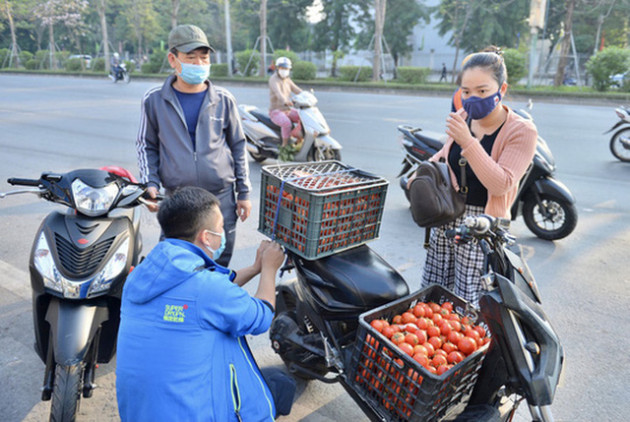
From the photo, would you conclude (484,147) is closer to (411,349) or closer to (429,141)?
(411,349)

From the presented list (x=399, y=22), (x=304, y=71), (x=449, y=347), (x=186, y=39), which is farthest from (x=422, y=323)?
(x=399, y=22)

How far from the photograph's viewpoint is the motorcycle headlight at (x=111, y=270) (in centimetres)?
255

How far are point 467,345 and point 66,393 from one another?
1797 mm

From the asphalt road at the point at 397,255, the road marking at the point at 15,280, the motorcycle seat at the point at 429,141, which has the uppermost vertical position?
the motorcycle seat at the point at 429,141

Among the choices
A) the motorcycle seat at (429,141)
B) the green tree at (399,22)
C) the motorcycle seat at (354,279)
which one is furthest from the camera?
the green tree at (399,22)

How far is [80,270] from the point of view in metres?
2.54

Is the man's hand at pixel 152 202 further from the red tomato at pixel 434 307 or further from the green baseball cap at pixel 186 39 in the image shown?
the red tomato at pixel 434 307

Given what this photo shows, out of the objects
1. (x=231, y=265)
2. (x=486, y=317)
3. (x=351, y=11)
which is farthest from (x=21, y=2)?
(x=486, y=317)

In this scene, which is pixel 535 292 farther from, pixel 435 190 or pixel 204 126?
pixel 204 126

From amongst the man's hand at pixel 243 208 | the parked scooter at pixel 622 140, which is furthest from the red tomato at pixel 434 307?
the parked scooter at pixel 622 140

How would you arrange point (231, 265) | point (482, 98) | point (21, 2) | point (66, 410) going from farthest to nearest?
point (21, 2) → point (231, 265) → point (482, 98) → point (66, 410)

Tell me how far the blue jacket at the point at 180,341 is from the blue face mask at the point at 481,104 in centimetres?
145

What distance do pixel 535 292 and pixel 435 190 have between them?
633 mm

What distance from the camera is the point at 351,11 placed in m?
41.4
